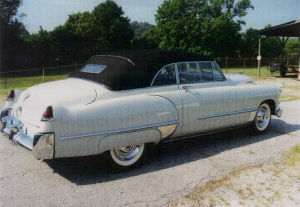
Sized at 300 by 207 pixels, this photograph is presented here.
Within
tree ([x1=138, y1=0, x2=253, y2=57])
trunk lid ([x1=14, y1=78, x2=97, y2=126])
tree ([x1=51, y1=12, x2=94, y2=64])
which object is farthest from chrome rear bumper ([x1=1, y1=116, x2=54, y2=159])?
tree ([x1=138, y1=0, x2=253, y2=57])

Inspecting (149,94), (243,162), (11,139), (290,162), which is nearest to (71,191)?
(11,139)

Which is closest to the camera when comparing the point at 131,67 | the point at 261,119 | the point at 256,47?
the point at 131,67

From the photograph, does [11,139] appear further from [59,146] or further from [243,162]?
[243,162]

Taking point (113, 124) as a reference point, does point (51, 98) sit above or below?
above

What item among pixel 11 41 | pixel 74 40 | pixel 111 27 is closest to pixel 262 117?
pixel 11 41

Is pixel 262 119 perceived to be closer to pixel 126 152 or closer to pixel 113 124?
pixel 126 152

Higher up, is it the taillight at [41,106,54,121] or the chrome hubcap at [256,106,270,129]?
the taillight at [41,106,54,121]

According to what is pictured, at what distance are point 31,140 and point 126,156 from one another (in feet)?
3.81

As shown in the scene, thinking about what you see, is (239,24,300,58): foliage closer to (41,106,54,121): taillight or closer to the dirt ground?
the dirt ground

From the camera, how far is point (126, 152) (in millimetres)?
3729

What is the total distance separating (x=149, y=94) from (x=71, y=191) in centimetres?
151

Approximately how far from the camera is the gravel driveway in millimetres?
3021

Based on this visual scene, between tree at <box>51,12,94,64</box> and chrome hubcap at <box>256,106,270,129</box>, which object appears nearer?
chrome hubcap at <box>256,106,270,129</box>

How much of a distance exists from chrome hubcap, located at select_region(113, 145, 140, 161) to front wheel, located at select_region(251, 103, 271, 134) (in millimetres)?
2488
